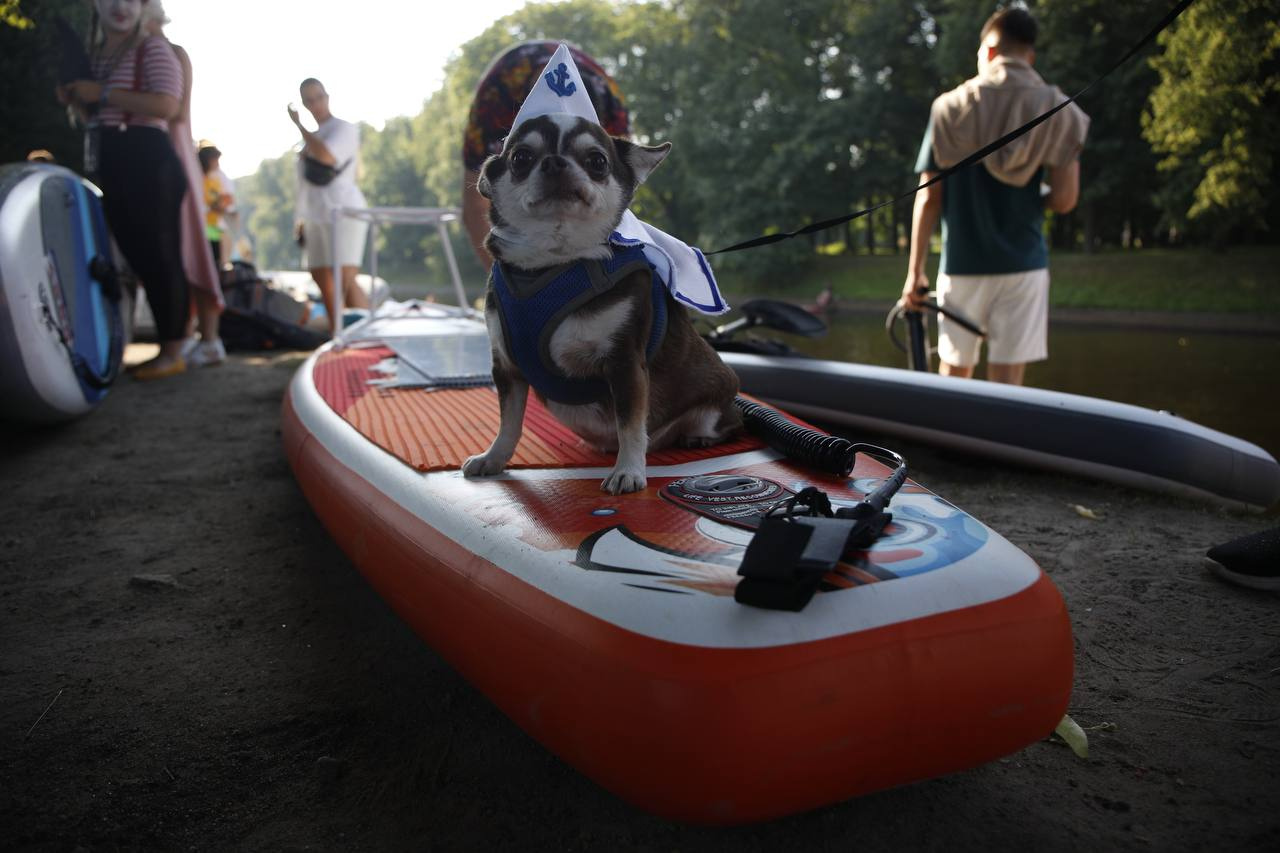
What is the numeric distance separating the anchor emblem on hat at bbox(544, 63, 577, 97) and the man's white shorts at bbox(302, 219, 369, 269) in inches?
246

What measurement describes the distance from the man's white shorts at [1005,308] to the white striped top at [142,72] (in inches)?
211

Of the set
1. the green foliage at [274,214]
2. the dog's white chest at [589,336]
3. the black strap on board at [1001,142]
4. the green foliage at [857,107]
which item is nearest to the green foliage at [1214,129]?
the green foliage at [857,107]

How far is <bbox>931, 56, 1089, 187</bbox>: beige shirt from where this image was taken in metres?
4.20

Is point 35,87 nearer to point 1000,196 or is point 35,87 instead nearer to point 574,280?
point 574,280

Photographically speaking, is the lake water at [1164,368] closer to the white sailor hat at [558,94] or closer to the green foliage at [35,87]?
the white sailor hat at [558,94]

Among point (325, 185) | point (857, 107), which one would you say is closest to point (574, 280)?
point (325, 185)

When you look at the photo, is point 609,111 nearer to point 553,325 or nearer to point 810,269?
point 553,325

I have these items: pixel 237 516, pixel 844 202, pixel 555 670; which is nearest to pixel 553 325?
pixel 555 670

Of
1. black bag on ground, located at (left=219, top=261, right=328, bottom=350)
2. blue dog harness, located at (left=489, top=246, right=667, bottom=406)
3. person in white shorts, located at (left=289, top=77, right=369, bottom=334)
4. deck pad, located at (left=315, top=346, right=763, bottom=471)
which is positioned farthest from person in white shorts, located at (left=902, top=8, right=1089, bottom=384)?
black bag on ground, located at (left=219, top=261, right=328, bottom=350)

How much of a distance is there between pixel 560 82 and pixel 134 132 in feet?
16.6

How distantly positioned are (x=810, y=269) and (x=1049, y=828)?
86.0ft

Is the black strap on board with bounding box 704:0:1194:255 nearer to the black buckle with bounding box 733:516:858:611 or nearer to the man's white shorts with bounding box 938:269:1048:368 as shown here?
the black buckle with bounding box 733:516:858:611

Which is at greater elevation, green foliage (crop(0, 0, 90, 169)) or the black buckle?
green foliage (crop(0, 0, 90, 169))

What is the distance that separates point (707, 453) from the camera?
2.60 m
